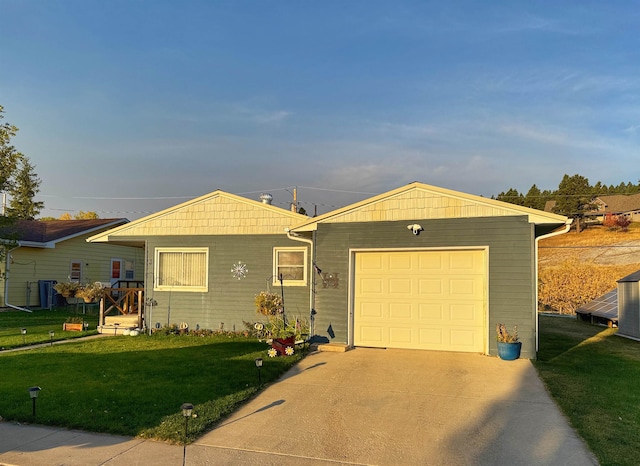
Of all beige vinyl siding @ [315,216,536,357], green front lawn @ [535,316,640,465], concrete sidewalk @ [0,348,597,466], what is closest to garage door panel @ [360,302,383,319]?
beige vinyl siding @ [315,216,536,357]

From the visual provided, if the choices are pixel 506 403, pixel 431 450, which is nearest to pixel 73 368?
pixel 431 450

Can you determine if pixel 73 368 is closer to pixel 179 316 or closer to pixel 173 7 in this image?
pixel 179 316

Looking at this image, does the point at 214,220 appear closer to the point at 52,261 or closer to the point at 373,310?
the point at 373,310

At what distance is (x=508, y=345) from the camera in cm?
789

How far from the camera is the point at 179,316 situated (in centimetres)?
1161

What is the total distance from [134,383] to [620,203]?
5093 cm

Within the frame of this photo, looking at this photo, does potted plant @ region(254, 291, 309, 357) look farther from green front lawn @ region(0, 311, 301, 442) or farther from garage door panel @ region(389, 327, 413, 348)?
garage door panel @ region(389, 327, 413, 348)

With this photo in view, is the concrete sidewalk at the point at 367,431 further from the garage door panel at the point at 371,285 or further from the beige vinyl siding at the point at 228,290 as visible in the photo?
the beige vinyl siding at the point at 228,290

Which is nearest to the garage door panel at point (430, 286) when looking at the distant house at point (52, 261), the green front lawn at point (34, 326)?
the green front lawn at point (34, 326)

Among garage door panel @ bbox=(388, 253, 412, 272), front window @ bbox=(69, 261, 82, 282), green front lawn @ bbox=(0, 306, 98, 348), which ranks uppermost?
garage door panel @ bbox=(388, 253, 412, 272)

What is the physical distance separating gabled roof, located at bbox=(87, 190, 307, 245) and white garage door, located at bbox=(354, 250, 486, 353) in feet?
9.16

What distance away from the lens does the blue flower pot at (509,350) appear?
789cm

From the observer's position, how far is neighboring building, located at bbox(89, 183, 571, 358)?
27.3ft

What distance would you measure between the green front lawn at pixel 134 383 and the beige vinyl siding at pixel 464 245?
1718 mm
